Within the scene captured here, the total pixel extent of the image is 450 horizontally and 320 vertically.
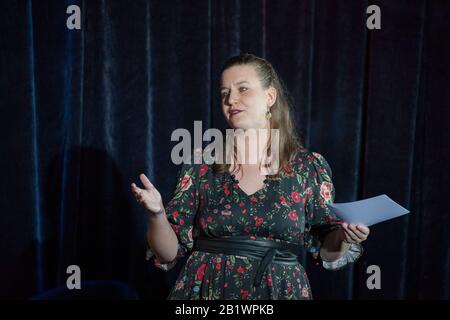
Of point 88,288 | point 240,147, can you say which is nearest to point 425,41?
point 240,147

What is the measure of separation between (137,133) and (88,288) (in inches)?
25.6

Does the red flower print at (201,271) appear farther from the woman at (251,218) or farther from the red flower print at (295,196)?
the red flower print at (295,196)

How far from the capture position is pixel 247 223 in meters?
1.07

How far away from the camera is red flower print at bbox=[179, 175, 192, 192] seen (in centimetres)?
117

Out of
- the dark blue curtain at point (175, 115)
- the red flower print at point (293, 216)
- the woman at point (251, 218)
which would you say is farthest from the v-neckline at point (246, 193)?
the dark blue curtain at point (175, 115)

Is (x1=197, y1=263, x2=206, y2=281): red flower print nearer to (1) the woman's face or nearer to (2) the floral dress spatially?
(2) the floral dress

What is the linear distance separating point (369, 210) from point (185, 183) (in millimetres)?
502

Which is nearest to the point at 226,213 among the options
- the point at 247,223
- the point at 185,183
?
the point at 247,223

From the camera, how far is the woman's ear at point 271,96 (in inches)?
46.8

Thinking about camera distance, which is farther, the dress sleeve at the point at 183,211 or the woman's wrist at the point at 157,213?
the dress sleeve at the point at 183,211

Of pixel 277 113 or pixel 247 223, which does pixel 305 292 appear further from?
pixel 277 113

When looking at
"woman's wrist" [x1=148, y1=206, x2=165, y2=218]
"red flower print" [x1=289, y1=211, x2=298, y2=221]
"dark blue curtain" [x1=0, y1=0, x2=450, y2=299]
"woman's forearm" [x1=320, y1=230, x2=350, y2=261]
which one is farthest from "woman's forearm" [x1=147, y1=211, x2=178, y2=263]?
"dark blue curtain" [x1=0, y1=0, x2=450, y2=299]

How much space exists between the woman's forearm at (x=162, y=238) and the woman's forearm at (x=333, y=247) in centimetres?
42

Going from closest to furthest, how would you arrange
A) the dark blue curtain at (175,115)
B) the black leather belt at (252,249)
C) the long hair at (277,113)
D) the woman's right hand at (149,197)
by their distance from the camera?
the woman's right hand at (149,197) → the black leather belt at (252,249) → the long hair at (277,113) → the dark blue curtain at (175,115)
